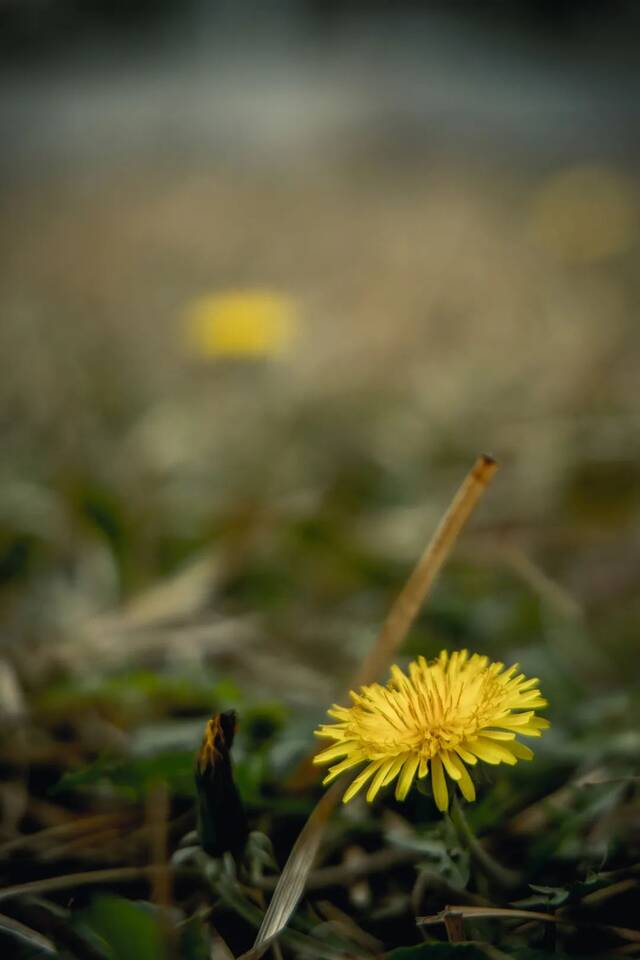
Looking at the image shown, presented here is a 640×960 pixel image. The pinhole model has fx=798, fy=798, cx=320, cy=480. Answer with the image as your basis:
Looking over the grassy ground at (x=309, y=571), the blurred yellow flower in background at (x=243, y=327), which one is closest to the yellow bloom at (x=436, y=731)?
the grassy ground at (x=309, y=571)

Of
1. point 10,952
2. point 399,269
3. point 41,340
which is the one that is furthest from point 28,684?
point 399,269

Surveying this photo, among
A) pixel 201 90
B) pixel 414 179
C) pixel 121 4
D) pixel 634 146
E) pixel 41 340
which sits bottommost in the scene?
pixel 41 340

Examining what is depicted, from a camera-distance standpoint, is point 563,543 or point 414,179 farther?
point 414,179

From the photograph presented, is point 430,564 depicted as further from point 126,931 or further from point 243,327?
point 243,327

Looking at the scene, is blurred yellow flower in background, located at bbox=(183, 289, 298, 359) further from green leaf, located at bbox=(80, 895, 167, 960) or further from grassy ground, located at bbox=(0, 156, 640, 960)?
green leaf, located at bbox=(80, 895, 167, 960)

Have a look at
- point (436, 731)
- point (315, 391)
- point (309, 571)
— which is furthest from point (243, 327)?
point (436, 731)

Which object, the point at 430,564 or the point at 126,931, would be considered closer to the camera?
the point at 126,931

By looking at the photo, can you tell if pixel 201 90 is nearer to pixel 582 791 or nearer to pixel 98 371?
pixel 98 371

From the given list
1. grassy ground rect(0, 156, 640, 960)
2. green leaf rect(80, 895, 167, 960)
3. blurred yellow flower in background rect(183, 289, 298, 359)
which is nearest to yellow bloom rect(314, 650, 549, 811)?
grassy ground rect(0, 156, 640, 960)
